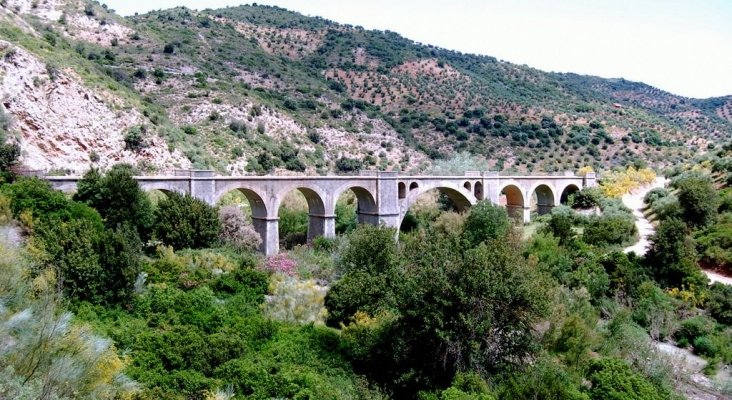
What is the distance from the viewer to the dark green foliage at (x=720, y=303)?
19781mm

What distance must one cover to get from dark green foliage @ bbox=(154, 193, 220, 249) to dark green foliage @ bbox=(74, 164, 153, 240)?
1.03m

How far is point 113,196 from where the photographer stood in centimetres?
2216

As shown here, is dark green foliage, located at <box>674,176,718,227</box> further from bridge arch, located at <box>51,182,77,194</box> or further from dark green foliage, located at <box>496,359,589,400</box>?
bridge arch, located at <box>51,182,77,194</box>

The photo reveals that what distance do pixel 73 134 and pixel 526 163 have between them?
4510 cm

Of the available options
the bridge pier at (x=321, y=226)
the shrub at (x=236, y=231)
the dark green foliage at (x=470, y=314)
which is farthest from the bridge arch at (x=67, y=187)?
the dark green foliage at (x=470, y=314)

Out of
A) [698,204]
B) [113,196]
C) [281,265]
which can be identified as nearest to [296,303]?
[281,265]

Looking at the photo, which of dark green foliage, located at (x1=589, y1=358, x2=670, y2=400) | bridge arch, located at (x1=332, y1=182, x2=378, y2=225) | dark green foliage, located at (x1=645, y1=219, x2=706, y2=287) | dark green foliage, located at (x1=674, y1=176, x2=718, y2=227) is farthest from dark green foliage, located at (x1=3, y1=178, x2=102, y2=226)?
dark green foliage, located at (x1=674, y1=176, x2=718, y2=227)

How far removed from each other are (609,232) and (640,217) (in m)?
8.11

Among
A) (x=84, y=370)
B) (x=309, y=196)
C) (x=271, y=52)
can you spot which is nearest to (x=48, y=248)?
(x=84, y=370)

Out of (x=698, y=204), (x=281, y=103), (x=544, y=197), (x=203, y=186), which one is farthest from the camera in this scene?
(x=281, y=103)

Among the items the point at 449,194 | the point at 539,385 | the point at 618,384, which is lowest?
the point at 618,384

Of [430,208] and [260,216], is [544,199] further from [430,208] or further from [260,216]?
[260,216]

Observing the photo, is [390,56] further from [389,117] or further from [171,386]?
[171,386]

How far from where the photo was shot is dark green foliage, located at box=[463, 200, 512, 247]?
92.7 feet
